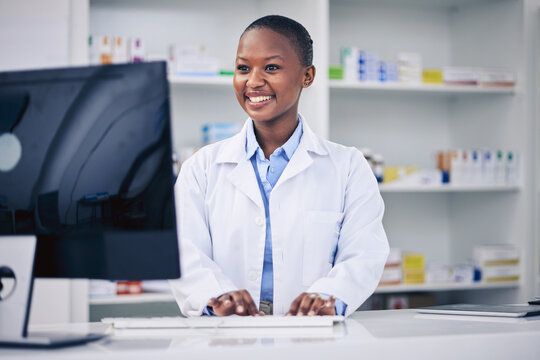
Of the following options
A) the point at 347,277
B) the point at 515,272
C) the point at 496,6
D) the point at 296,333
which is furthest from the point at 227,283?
the point at 496,6

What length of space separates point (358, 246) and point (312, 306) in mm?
304

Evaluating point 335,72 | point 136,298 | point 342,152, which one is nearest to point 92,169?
point 342,152

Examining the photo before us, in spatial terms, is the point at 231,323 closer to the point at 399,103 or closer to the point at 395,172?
the point at 395,172

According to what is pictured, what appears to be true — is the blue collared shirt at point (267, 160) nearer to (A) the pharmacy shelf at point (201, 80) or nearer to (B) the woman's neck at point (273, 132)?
(B) the woman's neck at point (273, 132)

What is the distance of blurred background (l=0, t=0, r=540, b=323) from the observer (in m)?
3.20

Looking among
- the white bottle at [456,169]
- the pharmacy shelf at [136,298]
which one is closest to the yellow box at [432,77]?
the white bottle at [456,169]

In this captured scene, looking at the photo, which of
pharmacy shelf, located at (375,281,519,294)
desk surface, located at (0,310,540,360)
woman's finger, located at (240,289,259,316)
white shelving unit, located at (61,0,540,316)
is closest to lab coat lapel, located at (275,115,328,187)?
woman's finger, located at (240,289,259,316)

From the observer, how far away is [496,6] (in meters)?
3.83

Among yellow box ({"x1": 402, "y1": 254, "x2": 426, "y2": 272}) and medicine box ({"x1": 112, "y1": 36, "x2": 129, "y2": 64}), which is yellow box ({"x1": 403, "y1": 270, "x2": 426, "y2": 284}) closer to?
yellow box ({"x1": 402, "y1": 254, "x2": 426, "y2": 272})

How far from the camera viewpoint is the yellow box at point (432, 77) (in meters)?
3.65

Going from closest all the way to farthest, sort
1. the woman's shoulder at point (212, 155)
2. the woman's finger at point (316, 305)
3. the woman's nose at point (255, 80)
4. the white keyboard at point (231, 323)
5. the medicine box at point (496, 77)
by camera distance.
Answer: the white keyboard at point (231, 323) → the woman's finger at point (316, 305) → the woman's nose at point (255, 80) → the woman's shoulder at point (212, 155) → the medicine box at point (496, 77)

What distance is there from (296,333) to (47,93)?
0.60 m

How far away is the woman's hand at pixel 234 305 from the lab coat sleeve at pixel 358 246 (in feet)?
0.51

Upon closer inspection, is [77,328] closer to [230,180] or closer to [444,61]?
[230,180]
